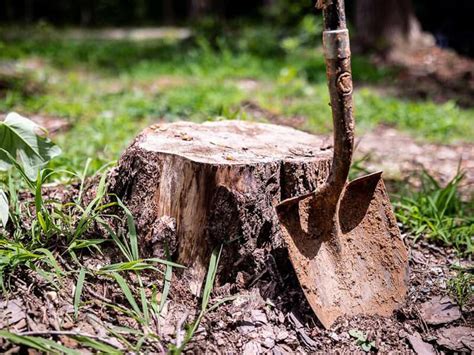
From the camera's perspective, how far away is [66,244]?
2.08 m

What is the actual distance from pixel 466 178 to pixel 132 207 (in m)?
2.30

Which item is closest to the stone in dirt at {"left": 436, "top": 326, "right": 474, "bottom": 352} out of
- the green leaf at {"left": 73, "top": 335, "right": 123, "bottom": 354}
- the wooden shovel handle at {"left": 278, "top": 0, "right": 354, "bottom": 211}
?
the wooden shovel handle at {"left": 278, "top": 0, "right": 354, "bottom": 211}

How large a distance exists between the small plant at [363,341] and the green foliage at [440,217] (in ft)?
2.31

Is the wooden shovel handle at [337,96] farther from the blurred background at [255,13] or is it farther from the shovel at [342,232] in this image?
the blurred background at [255,13]

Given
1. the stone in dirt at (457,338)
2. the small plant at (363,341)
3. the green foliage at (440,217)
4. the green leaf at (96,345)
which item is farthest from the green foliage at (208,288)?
the green foliage at (440,217)

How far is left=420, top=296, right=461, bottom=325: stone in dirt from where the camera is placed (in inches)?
81.0

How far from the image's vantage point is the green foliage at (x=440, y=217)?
252cm

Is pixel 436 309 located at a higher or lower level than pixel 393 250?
lower

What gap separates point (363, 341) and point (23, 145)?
1.55 meters

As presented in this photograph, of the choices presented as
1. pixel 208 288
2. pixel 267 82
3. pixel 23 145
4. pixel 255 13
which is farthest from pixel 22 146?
pixel 255 13

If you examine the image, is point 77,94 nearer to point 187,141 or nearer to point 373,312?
point 187,141

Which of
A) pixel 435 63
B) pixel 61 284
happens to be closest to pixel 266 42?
pixel 435 63

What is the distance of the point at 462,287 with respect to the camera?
2166 mm

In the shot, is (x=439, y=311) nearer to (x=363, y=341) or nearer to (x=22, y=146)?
(x=363, y=341)
